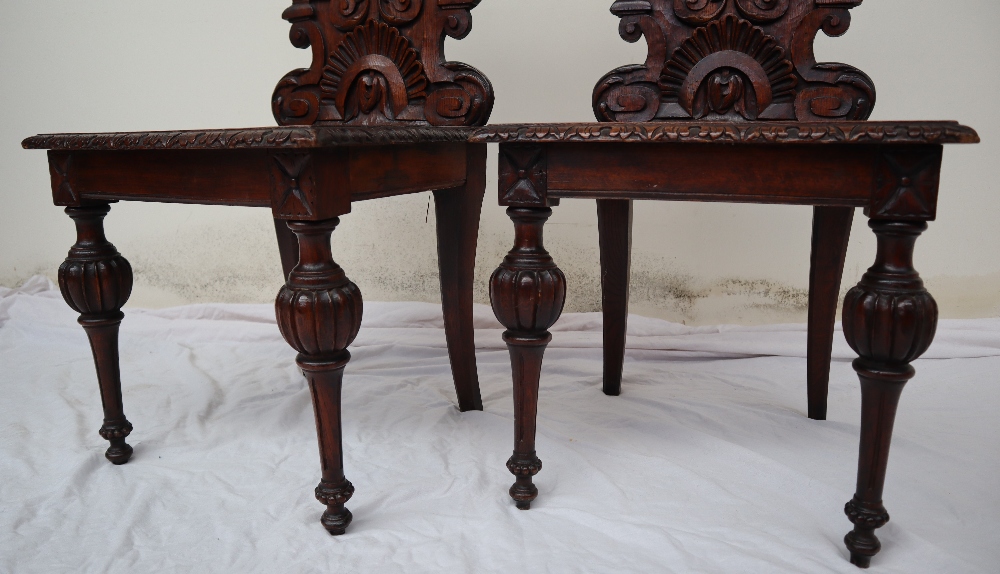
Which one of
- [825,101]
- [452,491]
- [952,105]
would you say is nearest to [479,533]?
[452,491]

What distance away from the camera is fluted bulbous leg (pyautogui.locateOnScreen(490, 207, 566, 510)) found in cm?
126

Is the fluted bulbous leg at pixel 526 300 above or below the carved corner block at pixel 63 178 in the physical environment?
below

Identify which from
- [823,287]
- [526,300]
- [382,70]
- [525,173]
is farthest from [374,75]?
[823,287]

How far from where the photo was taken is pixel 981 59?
235cm

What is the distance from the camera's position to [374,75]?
1736 mm

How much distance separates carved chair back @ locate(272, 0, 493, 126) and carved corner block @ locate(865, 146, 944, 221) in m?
0.85

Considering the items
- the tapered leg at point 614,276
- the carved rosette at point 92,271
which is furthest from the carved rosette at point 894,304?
the carved rosette at point 92,271

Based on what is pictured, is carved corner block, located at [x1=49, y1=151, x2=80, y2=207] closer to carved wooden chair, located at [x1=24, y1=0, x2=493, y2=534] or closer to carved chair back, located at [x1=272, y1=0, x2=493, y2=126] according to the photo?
carved wooden chair, located at [x1=24, y1=0, x2=493, y2=534]

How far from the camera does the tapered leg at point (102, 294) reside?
4.78 ft

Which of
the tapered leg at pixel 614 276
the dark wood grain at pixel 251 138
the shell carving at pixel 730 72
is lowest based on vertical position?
the tapered leg at pixel 614 276

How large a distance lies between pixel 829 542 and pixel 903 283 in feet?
1.50

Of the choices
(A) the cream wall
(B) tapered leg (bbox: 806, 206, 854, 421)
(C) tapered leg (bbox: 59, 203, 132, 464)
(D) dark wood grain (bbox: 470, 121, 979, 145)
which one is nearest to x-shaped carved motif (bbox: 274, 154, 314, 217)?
(D) dark wood grain (bbox: 470, 121, 979, 145)

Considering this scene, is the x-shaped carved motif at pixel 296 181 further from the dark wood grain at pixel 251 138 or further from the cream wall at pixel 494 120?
the cream wall at pixel 494 120

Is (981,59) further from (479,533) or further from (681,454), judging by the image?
(479,533)
